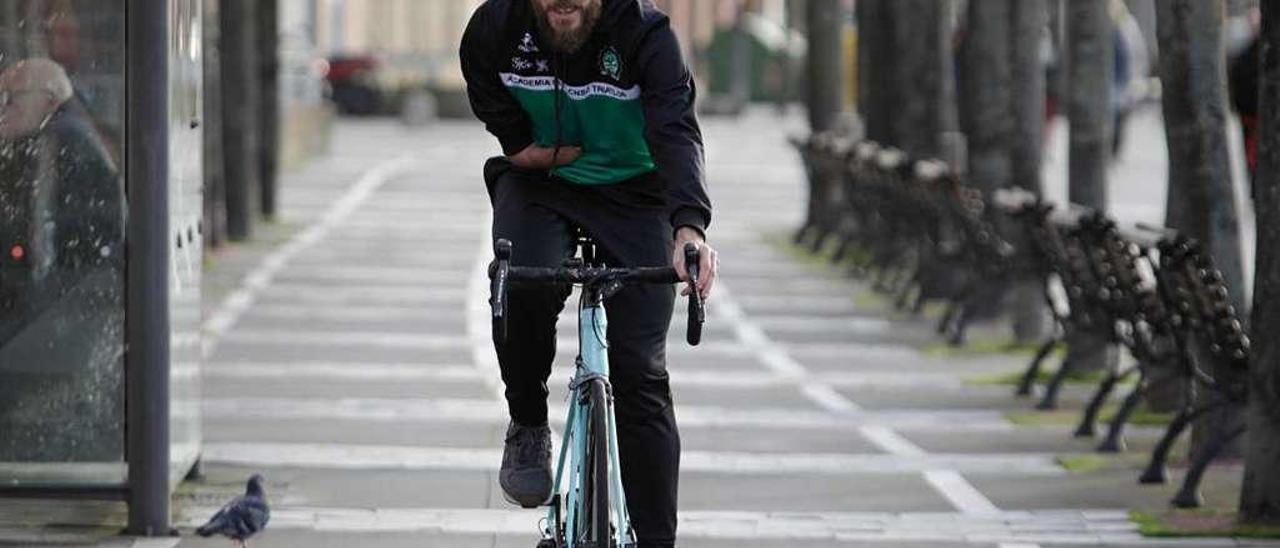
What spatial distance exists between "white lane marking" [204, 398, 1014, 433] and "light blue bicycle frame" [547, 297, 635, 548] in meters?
5.63

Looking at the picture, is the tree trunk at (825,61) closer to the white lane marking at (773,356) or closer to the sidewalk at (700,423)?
the sidewalk at (700,423)

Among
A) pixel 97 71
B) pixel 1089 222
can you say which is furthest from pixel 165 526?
pixel 1089 222

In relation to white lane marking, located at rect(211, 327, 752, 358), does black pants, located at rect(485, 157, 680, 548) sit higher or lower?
higher

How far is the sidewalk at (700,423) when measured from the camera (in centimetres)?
939

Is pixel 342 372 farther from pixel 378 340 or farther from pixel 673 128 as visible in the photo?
pixel 673 128

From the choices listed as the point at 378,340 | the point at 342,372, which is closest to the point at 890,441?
the point at 342,372

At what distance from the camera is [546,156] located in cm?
671

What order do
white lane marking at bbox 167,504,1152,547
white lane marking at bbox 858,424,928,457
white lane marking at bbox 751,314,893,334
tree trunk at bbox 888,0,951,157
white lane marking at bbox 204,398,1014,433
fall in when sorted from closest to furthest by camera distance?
white lane marking at bbox 167,504,1152,547 < white lane marking at bbox 858,424,928,457 < white lane marking at bbox 204,398,1014,433 < white lane marking at bbox 751,314,893,334 < tree trunk at bbox 888,0,951,157

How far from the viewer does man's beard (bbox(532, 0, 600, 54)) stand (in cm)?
644

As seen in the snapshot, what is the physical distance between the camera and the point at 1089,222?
12.0 m

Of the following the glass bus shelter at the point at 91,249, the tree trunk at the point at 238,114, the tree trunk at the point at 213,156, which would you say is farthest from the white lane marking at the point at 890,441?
the tree trunk at the point at 238,114

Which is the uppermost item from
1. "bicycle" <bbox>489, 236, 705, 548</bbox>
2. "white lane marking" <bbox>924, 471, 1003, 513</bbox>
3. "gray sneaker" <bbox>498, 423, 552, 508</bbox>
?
"bicycle" <bbox>489, 236, 705, 548</bbox>

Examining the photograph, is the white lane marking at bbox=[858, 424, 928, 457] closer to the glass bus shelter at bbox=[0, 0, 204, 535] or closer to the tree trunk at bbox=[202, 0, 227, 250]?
the glass bus shelter at bbox=[0, 0, 204, 535]

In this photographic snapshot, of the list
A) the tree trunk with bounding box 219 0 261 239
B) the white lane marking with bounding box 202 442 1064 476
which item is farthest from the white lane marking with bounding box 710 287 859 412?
the tree trunk with bounding box 219 0 261 239
